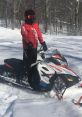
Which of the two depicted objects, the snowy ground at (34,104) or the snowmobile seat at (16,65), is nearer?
→ the snowy ground at (34,104)

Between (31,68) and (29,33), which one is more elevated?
(29,33)

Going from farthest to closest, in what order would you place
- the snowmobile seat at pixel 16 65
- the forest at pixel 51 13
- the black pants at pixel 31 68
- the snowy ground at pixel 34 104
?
the forest at pixel 51 13
the snowmobile seat at pixel 16 65
the black pants at pixel 31 68
the snowy ground at pixel 34 104

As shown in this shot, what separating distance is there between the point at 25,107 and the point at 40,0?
43.2 m

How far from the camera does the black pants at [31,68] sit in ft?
26.2

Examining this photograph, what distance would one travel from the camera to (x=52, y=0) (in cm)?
5116

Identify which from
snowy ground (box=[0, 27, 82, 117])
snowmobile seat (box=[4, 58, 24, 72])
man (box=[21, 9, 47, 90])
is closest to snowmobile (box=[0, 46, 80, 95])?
snowmobile seat (box=[4, 58, 24, 72])

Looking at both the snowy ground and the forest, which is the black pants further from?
the forest

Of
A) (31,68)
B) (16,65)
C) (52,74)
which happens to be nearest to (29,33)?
(31,68)

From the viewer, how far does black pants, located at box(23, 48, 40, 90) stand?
26.2ft

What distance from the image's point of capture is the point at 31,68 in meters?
8.09

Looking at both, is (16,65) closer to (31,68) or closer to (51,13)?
(31,68)

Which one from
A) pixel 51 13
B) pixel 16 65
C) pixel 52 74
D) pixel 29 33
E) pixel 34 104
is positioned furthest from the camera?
pixel 51 13

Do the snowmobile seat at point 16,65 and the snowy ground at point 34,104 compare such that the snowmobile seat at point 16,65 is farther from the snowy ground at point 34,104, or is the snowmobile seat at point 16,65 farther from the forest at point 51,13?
the forest at point 51,13

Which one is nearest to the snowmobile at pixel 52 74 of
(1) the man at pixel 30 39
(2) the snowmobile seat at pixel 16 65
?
(2) the snowmobile seat at pixel 16 65
